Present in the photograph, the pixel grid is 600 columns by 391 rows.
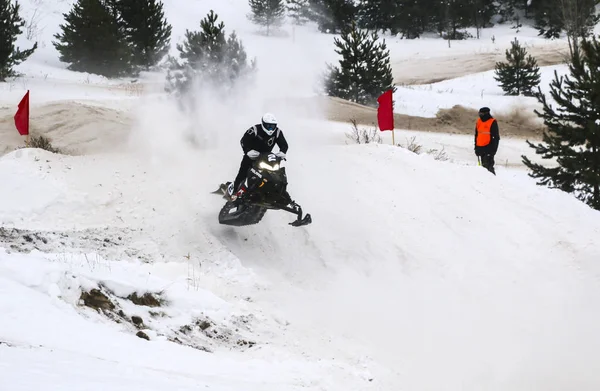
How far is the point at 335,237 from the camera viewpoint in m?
10.5

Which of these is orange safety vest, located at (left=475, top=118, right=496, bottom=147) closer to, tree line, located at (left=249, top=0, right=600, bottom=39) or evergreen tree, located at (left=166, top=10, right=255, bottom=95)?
evergreen tree, located at (left=166, top=10, right=255, bottom=95)

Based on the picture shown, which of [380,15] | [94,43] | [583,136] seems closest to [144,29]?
[94,43]

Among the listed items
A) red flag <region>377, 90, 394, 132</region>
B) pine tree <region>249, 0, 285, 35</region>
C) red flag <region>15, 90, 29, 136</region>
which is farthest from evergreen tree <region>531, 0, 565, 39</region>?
red flag <region>15, 90, 29, 136</region>

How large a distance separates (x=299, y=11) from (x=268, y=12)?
106 inches

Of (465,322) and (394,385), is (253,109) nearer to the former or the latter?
(465,322)

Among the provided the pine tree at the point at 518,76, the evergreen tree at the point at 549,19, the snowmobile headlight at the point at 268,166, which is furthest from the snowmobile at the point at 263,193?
the evergreen tree at the point at 549,19

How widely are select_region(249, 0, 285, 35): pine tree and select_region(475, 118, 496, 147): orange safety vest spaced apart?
3562 cm

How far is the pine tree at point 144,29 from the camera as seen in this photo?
A: 31.6 metres

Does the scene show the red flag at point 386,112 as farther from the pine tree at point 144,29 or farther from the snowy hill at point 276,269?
the pine tree at point 144,29

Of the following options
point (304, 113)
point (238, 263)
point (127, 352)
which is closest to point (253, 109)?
point (304, 113)

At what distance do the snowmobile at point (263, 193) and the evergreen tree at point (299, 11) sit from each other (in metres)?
38.5

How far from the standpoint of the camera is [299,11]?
47.5 m

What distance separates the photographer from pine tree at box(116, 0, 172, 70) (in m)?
31.6

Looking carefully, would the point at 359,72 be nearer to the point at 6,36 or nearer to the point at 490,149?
the point at 490,149
